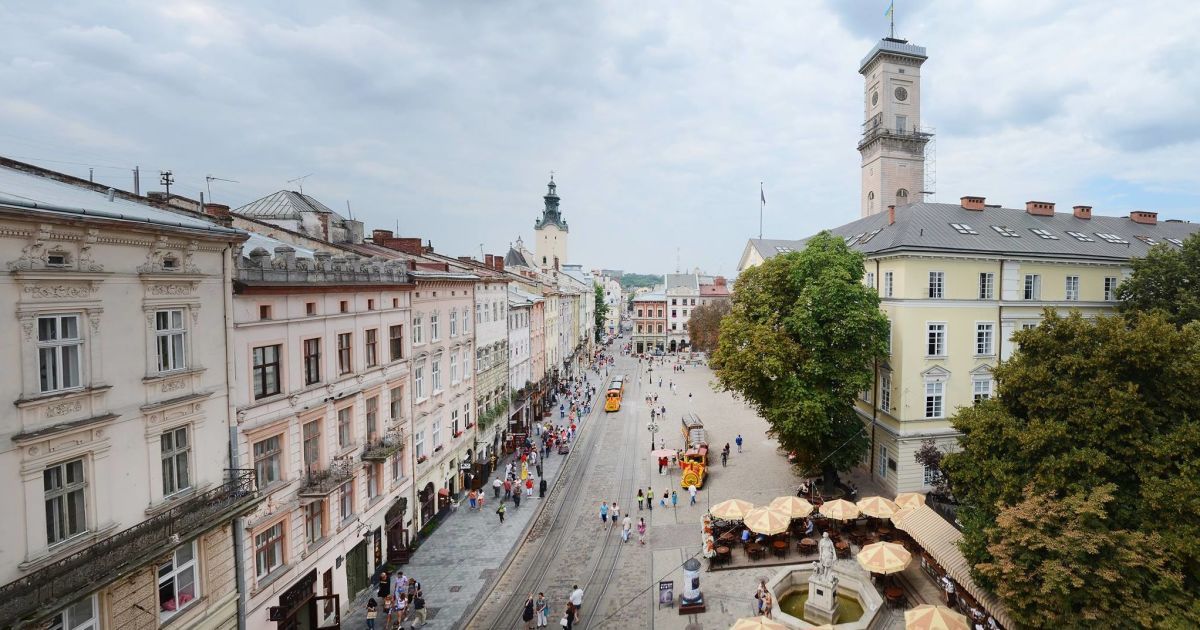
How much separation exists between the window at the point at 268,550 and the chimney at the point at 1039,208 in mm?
43059

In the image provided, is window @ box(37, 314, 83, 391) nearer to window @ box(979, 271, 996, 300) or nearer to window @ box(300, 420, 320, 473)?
window @ box(300, 420, 320, 473)

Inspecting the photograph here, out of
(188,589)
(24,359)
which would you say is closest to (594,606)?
(188,589)

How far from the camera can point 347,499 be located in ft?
67.5

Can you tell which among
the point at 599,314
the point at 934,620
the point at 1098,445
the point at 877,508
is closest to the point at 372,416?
the point at 934,620

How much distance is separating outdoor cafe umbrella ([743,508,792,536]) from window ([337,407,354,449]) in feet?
Result: 50.6

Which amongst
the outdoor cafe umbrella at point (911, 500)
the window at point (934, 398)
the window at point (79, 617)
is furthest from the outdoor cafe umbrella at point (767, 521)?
the window at point (79, 617)

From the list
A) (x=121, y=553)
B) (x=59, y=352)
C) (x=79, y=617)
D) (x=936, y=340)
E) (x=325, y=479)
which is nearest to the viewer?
(x=59, y=352)

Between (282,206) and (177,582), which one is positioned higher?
(282,206)

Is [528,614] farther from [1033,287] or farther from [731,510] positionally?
[1033,287]

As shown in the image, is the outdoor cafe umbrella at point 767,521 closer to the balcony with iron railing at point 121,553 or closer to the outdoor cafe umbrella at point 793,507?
the outdoor cafe umbrella at point 793,507

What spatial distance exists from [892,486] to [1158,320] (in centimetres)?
1692

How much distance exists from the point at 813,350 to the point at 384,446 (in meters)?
19.1

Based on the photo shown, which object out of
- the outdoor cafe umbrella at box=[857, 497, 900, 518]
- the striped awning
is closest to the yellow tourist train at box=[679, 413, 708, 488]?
the outdoor cafe umbrella at box=[857, 497, 900, 518]

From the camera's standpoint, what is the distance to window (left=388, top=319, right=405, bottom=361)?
76.6 feet
